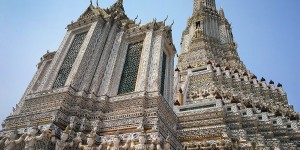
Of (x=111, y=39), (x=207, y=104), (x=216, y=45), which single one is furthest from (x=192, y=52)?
(x=111, y=39)

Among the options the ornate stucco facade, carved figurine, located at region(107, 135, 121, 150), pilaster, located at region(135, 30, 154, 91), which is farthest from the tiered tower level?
carved figurine, located at region(107, 135, 121, 150)

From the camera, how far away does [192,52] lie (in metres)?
22.7

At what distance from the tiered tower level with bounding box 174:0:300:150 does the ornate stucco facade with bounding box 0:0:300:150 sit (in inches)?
1.8

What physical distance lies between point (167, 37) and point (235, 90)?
8.41 metres

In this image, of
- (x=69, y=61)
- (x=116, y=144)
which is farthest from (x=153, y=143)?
(x=69, y=61)

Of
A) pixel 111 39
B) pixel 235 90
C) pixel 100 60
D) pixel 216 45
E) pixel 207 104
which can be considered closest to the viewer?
pixel 100 60

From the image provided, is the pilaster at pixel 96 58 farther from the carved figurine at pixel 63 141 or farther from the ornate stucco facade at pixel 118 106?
the carved figurine at pixel 63 141

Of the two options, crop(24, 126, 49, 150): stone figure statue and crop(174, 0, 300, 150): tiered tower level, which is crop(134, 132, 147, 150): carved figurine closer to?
crop(24, 126, 49, 150): stone figure statue

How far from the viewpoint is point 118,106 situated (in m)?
7.80

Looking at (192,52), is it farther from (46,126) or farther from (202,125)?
(46,126)

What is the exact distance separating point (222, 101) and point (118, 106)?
5654mm

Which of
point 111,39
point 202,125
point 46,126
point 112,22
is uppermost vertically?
point 112,22

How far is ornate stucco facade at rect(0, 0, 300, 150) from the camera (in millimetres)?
6734

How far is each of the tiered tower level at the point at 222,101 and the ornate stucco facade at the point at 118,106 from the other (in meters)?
0.05
